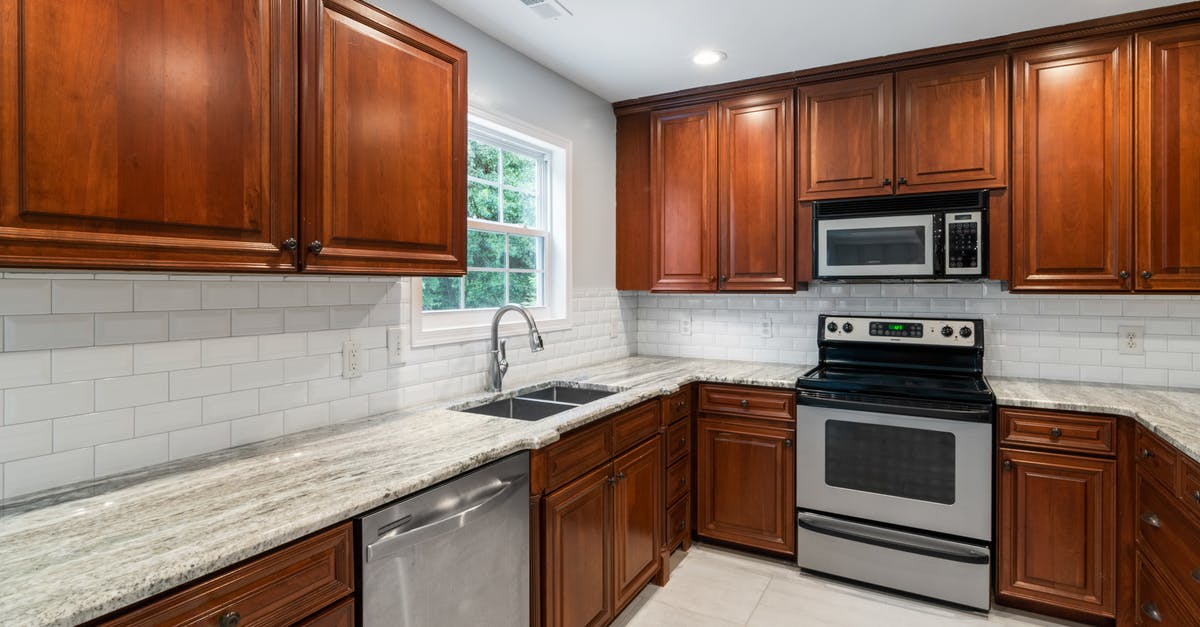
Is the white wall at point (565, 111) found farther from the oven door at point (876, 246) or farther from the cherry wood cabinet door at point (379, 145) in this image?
the oven door at point (876, 246)

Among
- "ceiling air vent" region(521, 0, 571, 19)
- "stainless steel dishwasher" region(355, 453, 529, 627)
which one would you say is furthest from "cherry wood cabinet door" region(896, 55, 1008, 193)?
"stainless steel dishwasher" region(355, 453, 529, 627)

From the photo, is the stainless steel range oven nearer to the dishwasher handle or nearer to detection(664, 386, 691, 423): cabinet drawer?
detection(664, 386, 691, 423): cabinet drawer

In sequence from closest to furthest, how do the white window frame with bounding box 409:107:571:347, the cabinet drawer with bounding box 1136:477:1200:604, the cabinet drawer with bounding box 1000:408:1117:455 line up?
the cabinet drawer with bounding box 1136:477:1200:604 → the cabinet drawer with bounding box 1000:408:1117:455 → the white window frame with bounding box 409:107:571:347

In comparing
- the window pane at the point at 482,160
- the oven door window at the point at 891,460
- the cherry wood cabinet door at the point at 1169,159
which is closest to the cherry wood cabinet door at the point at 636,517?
the oven door window at the point at 891,460

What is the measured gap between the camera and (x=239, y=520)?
118 cm

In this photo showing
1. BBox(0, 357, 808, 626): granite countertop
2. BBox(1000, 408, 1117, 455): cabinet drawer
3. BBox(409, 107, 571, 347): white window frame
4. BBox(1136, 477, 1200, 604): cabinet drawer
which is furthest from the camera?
BBox(409, 107, 571, 347): white window frame

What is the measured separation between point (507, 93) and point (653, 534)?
6.93 ft

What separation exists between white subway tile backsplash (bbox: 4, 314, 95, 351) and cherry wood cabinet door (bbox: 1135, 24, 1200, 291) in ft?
11.9

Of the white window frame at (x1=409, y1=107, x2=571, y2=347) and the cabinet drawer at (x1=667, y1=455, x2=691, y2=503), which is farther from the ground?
the white window frame at (x1=409, y1=107, x2=571, y2=347)

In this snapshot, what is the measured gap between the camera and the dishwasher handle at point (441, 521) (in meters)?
1.35

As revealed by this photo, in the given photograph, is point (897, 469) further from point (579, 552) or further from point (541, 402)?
point (541, 402)

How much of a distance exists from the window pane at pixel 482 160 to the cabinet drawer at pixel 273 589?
71.1 inches

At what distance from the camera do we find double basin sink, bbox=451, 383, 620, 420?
248 centimetres

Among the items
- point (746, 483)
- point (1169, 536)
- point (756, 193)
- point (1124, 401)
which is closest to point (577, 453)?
point (746, 483)
